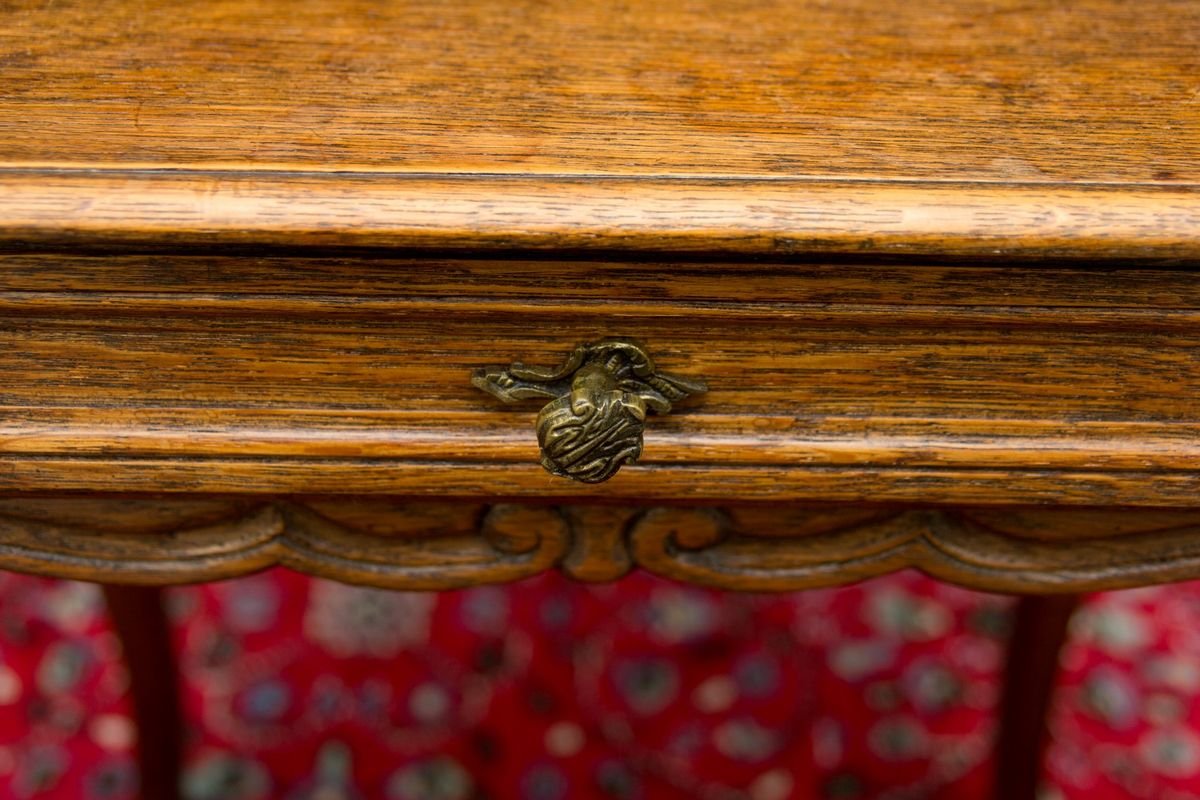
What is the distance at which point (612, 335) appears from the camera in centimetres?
38

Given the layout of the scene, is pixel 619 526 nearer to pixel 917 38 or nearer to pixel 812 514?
pixel 812 514

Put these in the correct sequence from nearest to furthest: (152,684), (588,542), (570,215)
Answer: (570,215)
(588,542)
(152,684)

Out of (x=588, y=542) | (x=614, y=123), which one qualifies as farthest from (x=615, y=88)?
(x=588, y=542)

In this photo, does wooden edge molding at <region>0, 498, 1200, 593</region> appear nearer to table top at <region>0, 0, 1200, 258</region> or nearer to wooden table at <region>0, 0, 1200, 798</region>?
wooden table at <region>0, 0, 1200, 798</region>

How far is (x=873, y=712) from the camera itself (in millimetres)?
874

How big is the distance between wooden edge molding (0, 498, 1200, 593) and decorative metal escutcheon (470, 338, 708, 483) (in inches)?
2.7

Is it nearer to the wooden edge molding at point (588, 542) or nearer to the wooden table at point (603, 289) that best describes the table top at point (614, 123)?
the wooden table at point (603, 289)

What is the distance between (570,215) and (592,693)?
0.62m

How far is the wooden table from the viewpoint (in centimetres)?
34

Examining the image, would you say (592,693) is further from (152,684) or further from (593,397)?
(593,397)

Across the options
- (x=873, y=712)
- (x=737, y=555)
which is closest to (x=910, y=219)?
(x=737, y=555)

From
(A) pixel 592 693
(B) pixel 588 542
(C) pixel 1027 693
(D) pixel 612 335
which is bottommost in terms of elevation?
(A) pixel 592 693

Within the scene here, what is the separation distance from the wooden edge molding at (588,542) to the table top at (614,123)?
0.14 meters

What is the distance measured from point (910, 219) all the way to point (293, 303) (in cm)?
20
